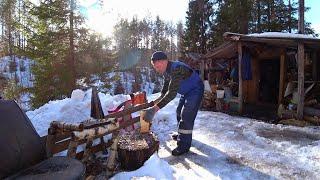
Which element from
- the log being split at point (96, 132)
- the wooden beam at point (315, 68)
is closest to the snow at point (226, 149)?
the log being split at point (96, 132)

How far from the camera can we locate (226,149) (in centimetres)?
681

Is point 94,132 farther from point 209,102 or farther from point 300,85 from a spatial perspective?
point 209,102

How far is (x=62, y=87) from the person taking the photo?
17.4 meters

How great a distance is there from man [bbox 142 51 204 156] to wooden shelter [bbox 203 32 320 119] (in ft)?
17.0

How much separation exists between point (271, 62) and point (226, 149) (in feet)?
28.4

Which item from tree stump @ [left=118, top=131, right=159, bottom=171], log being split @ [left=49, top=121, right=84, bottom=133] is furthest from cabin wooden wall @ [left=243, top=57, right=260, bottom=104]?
log being split @ [left=49, top=121, right=84, bottom=133]

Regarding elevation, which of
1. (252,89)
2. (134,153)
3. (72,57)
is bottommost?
(134,153)

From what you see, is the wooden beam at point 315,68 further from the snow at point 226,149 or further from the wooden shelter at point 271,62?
the snow at point 226,149

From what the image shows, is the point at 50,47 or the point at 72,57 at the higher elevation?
the point at 50,47

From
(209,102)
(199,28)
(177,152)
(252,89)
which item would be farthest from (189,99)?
(199,28)

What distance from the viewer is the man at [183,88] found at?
5945 millimetres

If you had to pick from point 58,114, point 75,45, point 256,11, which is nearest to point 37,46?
point 75,45

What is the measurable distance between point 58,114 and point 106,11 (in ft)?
42.3

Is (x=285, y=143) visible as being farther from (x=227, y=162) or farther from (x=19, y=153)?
(x=19, y=153)
